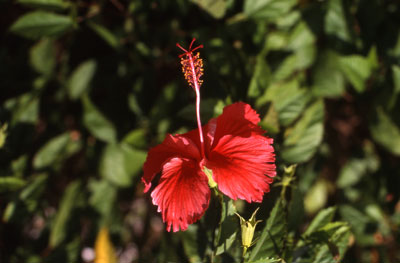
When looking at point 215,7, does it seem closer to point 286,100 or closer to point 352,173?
point 286,100

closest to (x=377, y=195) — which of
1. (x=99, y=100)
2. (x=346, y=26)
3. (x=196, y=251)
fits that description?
(x=346, y=26)

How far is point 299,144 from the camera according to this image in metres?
1.05

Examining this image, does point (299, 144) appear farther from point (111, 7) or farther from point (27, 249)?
point (27, 249)

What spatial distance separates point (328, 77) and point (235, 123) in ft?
2.19

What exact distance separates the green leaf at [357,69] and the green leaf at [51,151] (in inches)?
41.1

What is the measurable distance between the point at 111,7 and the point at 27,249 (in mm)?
1025

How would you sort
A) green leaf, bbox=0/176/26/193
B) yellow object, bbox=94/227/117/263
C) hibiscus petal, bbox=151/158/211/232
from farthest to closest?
yellow object, bbox=94/227/117/263, green leaf, bbox=0/176/26/193, hibiscus petal, bbox=151/158/211/232

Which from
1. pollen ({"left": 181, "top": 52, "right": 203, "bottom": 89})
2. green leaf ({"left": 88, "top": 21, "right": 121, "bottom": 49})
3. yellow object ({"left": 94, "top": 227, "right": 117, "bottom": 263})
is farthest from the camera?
yellow object ({"left": 94, "top": 227, "right": 117, "bottom": 263})

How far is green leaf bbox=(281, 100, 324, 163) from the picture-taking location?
40.7 inches

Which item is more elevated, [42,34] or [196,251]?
[42,34]

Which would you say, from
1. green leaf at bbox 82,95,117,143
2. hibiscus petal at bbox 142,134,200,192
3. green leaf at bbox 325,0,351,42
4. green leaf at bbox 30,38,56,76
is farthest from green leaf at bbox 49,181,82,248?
green leaf at bbox 325,0,351,42

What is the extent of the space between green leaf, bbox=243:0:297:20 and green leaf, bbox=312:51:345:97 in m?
0.27

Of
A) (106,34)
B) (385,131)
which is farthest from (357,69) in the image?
(106,34)

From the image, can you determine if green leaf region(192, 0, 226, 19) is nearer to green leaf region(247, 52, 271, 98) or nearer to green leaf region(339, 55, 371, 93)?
green leaf region(247, 52, 271, 98)
